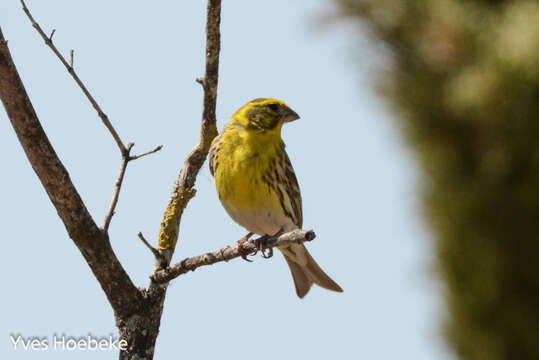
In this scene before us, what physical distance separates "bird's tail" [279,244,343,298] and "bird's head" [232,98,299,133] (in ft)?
3.48

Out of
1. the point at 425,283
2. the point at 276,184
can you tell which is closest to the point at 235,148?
the point at 276,184

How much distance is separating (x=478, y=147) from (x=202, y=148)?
4.26 meters

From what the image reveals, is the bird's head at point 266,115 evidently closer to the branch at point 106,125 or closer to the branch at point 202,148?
the branch at point 202,148

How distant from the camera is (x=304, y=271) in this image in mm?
6172

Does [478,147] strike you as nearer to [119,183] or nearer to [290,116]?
[119,183]

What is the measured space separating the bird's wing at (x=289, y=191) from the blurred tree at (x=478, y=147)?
4379 mm

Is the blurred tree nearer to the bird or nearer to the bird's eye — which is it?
the bird

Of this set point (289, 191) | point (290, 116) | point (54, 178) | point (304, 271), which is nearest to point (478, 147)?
point (54, 178)

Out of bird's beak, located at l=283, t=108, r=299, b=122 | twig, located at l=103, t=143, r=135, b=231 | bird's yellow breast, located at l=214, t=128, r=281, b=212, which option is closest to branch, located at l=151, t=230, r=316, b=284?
twig, located at l=103, t=143, r=135, b=231

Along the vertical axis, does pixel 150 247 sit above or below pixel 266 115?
below

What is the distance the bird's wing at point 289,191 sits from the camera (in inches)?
224

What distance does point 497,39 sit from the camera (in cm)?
117

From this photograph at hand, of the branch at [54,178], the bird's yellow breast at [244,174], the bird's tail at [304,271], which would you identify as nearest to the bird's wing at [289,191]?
the bird's yellow breast at [244,174]

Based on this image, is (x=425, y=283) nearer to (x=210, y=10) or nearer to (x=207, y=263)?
(x=207, y=263)
